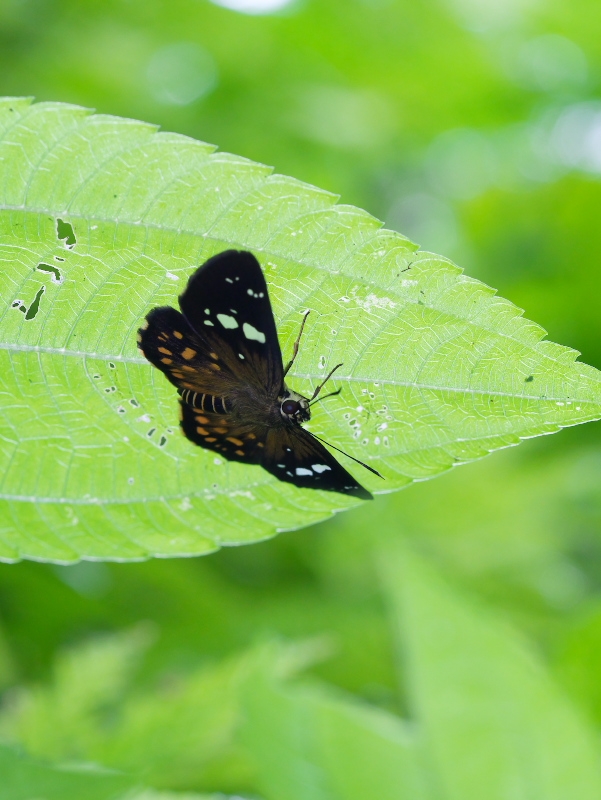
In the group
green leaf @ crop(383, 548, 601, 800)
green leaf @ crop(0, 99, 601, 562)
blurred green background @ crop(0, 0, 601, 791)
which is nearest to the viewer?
green leaf @ crop(0, 99, 601, 562)

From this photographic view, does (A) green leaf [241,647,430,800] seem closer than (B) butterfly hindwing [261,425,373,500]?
No

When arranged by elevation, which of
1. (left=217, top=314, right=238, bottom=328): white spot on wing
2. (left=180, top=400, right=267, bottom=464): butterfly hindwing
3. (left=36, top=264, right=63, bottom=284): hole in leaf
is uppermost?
(left=36, top=264, right=63, bottom=284): hole in leaf

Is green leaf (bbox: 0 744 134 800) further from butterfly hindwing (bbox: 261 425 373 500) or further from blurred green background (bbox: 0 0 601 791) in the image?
blurred green background (bbox: 0 0 601 791)

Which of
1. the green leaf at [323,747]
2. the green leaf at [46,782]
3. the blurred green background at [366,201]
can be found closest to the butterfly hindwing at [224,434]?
the green leaf at [46,782]

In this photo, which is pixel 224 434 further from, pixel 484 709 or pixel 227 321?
pixel 484 709

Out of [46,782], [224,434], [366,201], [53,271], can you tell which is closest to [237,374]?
[224,434]

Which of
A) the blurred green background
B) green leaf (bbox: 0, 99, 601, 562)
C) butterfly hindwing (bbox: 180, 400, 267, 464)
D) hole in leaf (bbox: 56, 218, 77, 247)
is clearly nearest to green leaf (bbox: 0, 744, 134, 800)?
green leaf (bbox: 0, 99, 601, 562)

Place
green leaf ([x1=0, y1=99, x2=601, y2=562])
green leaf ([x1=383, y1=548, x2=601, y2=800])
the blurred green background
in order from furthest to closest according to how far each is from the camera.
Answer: the blurred green background
green leaf ([x1=383, y1=548, x2=601, y2=800])
green leaf ([x1=0, y1=99, x2=601, y2=562])

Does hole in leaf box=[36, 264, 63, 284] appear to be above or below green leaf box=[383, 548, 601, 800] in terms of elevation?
above
